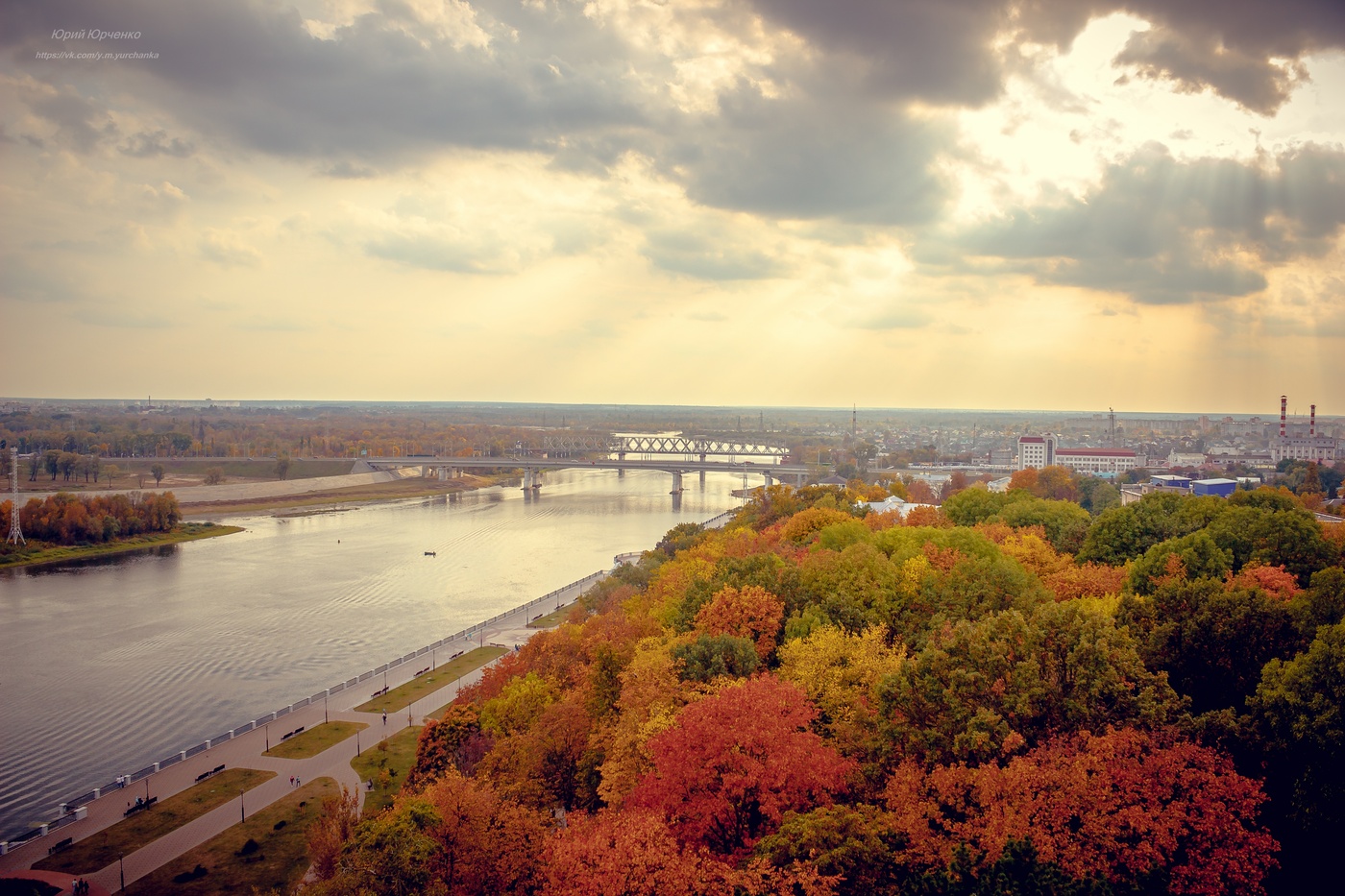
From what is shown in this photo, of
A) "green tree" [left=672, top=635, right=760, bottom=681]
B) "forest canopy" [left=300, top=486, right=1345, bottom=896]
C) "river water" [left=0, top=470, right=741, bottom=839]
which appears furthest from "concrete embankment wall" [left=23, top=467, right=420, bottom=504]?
"green tree" [left=672, top=635, right=760, bottom=681]

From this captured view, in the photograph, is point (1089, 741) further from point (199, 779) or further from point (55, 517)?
point (55, 517)

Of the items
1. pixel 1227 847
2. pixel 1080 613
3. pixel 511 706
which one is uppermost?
pixel 1080 613

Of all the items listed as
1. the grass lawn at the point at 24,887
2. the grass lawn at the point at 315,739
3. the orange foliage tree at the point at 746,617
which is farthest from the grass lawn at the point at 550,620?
the grass lawn at the point at 24,887

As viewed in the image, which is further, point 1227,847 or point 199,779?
point 199,779

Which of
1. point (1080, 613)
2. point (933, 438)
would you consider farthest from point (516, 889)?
point (933, 438)

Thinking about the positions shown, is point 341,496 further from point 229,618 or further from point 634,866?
point 634,866

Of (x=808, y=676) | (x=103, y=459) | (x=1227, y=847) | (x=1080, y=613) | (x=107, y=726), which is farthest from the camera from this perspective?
(x=103, y=459)
